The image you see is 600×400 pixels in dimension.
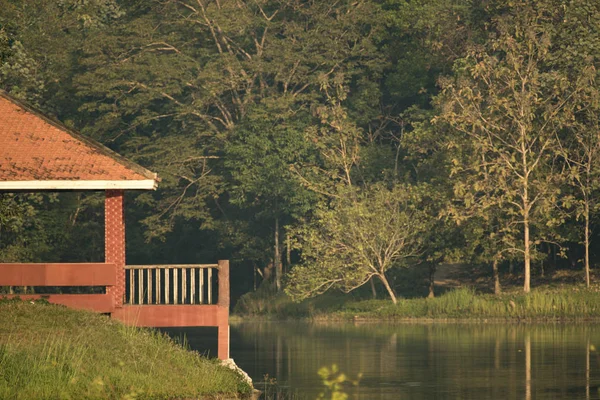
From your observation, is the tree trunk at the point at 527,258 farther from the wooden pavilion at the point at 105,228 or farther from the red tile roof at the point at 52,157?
the red tile roof at the point at 52,157

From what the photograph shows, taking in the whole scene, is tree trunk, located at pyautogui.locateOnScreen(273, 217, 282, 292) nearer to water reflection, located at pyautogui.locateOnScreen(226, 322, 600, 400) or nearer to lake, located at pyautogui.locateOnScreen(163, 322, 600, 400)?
lake, located at pyautogui.locateOnScreen(163, 322, 600, 400)

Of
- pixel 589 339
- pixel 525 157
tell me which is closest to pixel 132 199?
pixel 525 157

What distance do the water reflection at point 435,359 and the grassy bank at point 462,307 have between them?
5.77 feet

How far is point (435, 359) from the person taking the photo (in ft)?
111

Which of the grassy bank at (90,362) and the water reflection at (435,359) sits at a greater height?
the grassy bank at (90,362)

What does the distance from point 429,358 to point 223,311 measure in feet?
20.4

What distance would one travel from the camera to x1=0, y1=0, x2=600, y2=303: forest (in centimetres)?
5150

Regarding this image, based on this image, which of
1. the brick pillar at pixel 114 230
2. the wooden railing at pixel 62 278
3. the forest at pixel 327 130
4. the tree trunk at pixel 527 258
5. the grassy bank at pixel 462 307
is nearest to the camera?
the wooden railing at pixel 62 278

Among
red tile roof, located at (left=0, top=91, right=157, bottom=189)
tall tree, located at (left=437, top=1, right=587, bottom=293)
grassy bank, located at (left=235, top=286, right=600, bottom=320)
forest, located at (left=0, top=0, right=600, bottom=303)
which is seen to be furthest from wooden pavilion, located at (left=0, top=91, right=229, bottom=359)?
tall tree, located at (left=437, top=1, right=587, bottom=293)

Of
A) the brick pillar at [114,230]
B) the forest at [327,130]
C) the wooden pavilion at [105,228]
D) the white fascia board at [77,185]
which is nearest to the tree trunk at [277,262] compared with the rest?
the forest at [327,130]

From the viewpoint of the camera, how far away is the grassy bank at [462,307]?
47.5 metres

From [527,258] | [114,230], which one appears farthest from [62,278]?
[527,258]

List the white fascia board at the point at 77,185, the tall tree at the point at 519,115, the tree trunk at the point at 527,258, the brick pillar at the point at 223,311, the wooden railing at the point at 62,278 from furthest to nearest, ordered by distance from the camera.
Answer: the tall tree at the point at 519,115
the tree trunk at the point at 527,258
the wooden railing at the point at 62,278
the brick pillar at the point at 223,311
the white fascia board at the point at 77,185

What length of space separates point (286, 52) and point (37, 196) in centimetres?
1452
